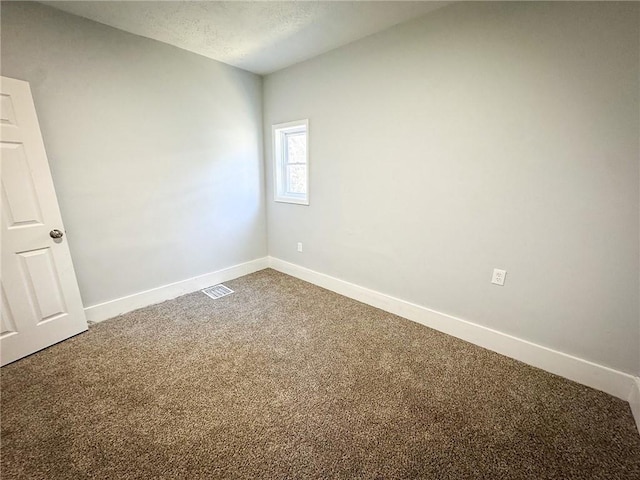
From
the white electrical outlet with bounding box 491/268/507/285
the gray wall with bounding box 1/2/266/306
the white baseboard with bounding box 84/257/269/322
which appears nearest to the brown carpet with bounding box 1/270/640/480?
the white baseboard with bounding box 84/257/269/322

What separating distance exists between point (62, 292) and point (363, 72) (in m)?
3.13

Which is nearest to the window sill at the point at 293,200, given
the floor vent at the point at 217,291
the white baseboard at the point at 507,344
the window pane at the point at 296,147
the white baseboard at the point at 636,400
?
the window pane at the point at 296,147

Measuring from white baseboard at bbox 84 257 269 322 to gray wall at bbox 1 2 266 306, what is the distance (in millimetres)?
68

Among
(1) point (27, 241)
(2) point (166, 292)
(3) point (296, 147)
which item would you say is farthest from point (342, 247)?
(1) point (27, 241)

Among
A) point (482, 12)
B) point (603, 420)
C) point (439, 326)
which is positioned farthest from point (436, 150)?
point (603, 420)

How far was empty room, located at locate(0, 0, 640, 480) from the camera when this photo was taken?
1.38 metres

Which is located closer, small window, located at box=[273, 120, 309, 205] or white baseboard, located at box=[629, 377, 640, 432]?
white baseboard, located at box=[629, 377, 640, 432]

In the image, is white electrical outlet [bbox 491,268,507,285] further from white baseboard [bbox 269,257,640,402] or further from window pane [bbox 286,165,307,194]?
window pane [bbox 286,165,307,194]

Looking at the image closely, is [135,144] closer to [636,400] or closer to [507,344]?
[507,344]

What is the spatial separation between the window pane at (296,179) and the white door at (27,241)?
2.27 metres

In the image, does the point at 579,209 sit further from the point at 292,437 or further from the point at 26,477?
the point at 26,477

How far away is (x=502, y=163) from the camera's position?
184cm

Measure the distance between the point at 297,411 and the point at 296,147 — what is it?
9.37 ft

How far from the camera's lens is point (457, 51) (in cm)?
190
